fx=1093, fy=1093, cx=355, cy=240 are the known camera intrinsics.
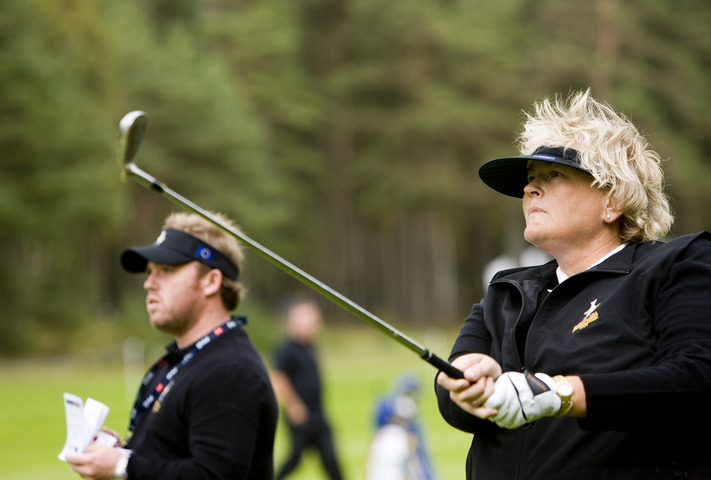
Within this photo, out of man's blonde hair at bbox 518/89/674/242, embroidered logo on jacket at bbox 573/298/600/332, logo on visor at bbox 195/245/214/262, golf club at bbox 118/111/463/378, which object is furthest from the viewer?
logo on visor at bbox 195/245/214/262

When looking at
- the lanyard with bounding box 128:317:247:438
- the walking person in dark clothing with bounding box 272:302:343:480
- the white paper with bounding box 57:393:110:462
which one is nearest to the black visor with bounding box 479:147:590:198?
the lanyard with bounding box 128:317:247:438

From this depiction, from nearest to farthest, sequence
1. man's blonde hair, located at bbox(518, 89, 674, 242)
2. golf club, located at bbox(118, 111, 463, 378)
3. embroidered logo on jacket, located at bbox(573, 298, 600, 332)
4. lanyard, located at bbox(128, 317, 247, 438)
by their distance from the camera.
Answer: golf club, located at bbox(118, 111, 463, 378)
embroidered logo on jacket, located at bbox(573, 298, 600, 332)
man's blonde hair, located at bbox(518, 89, 674, 242)
lanyard, located at bbox(128, 317, 247, 438)

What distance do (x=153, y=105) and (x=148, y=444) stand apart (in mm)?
45121

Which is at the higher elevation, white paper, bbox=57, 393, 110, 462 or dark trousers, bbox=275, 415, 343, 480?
white paper, bbox=57, 393, 110, 462

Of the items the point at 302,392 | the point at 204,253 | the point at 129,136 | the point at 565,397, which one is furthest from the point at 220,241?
the point at 302,392

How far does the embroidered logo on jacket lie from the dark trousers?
8.50 m

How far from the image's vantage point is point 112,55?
3984 centimetres

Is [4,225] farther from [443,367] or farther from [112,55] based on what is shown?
[443,367]

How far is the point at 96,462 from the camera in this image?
424 cm

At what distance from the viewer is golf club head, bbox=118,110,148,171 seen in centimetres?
416

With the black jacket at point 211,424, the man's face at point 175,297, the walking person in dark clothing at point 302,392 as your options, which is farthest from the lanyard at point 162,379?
the walking person in dark clothing at point 302,392

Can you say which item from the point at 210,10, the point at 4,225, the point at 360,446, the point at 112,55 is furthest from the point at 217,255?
the point at 210,10

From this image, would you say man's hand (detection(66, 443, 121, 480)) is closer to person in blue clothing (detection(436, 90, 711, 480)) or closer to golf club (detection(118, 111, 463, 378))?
golf club (detection(118, 111, 463, 378))

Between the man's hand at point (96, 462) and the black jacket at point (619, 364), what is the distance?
1466mm
